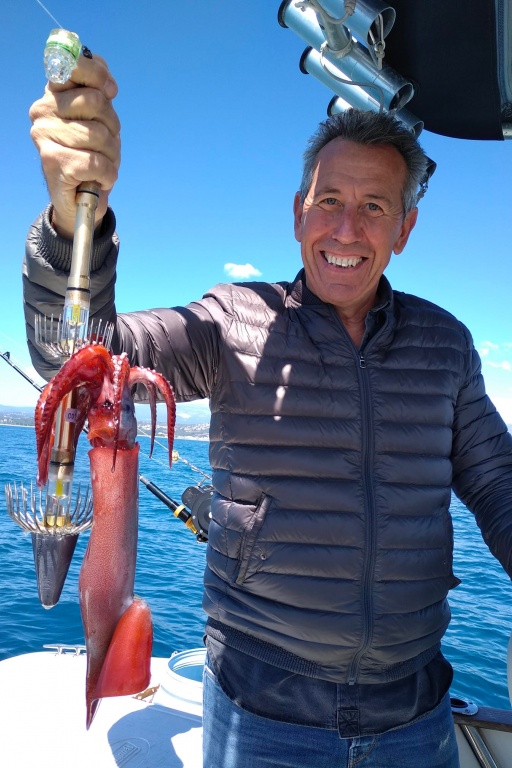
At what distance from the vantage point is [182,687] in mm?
4852

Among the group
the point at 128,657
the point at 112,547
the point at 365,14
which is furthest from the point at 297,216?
the point at 128,657

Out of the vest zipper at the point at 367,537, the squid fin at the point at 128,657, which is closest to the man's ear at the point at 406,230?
the vest zipper at the point at 367,537

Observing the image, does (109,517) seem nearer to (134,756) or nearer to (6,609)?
(134,756)

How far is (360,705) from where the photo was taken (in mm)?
2107

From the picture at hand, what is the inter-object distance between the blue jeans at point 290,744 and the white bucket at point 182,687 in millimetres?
2752

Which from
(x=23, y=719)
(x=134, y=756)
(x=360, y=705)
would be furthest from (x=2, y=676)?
(x=360, y=705)

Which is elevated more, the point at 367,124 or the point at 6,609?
the point at 367,124

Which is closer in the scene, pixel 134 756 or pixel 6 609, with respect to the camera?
pixel 134 756

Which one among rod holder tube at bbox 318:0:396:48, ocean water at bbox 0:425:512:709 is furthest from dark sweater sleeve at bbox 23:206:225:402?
ocean water at bbox 0:425:512:709

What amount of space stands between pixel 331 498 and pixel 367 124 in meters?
1.59

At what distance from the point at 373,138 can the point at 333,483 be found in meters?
1.48

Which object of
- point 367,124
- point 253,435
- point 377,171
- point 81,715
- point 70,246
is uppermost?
point 367,124

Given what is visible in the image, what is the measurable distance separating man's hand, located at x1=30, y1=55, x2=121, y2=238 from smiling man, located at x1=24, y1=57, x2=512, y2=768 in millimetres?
596

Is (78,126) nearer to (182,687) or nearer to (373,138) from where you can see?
(373,138)
